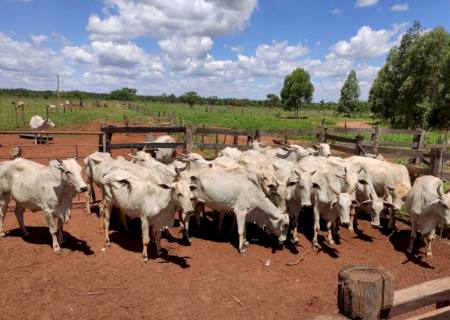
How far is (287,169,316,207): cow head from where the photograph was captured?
890 centimetres

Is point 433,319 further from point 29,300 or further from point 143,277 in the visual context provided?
point 29,300

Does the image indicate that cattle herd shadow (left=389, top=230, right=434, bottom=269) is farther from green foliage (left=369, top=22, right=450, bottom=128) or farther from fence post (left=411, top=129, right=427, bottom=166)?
green foliage (left=369, top=22, right=450, bottom=128)

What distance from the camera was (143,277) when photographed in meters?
7.10

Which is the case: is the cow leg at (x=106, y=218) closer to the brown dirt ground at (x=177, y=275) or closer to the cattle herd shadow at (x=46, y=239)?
the brown dirt ground at (x=177, y=275)

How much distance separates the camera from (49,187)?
7766 millimetres

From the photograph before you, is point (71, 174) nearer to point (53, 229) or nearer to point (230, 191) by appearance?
point (53, 229)

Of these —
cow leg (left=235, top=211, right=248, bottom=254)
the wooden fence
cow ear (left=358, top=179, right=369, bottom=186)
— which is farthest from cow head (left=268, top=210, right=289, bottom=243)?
the wooden fence

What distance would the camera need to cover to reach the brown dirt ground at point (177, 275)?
6125mm

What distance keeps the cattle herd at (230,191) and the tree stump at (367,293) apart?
16.7 ft

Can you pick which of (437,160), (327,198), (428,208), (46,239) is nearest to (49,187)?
(46,239)

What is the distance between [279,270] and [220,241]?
1.91 m

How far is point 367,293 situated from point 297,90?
66500mm

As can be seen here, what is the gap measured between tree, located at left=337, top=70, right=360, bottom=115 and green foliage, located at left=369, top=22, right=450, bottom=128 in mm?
34945

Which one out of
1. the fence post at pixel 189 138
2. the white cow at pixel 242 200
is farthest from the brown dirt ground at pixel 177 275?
the fence post at pixel 189 138
